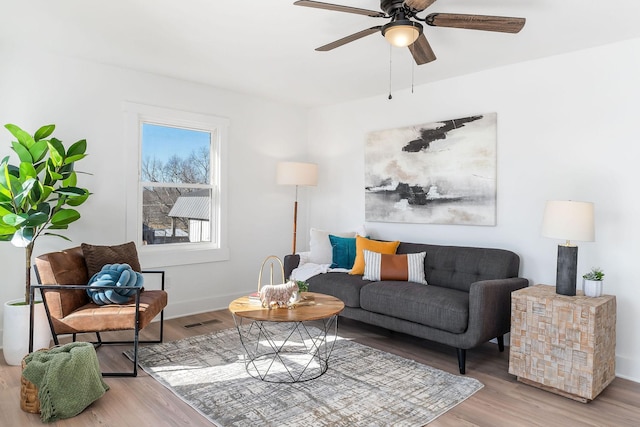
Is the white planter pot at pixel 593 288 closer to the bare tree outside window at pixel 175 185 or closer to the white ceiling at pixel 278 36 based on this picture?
the white ceiling at pixel 278 36

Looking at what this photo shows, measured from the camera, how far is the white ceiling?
8.68 feet

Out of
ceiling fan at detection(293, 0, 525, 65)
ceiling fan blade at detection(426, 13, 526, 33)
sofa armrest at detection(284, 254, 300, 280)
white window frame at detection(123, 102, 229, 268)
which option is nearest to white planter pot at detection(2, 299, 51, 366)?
white window frame at detection(123, 102, 229, 268)

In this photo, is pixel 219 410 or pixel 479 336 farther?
pixel 479 336

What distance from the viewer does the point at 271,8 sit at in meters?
2.65

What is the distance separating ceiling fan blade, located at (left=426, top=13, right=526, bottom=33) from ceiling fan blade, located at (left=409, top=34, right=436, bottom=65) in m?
0.16

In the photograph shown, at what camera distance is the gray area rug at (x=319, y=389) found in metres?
2.33

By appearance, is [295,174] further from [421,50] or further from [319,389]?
[319,389]

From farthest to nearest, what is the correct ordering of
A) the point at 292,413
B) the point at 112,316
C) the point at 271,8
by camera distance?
the point at 112,316, the point at 271,8, the point at 292,413

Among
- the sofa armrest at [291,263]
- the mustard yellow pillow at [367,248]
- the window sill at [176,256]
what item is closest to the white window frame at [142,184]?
the window sill at [176,256]

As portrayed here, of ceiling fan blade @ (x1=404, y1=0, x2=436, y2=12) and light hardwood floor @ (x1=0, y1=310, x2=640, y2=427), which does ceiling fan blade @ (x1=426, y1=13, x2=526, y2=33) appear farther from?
light hardwood floor @ (x1=0, y1=310, x2=640, y2=427)

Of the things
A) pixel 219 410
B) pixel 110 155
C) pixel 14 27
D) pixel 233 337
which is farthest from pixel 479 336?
pixel 14 27

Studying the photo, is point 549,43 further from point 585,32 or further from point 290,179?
point 290,179

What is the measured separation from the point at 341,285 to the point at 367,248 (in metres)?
0.53

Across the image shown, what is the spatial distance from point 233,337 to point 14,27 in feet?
9.70
